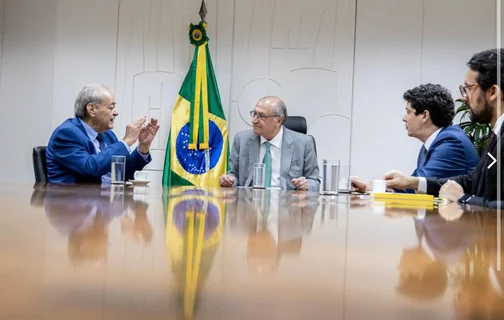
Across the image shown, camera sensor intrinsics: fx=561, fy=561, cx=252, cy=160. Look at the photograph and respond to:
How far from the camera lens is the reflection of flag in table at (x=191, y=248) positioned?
13.1 inches

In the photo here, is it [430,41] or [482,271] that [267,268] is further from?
[430,41]

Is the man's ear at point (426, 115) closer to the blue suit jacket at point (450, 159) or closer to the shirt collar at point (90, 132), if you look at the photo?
the blue suit jacket at point (450, 159)

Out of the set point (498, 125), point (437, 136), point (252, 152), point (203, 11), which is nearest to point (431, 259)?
point (498, 125)

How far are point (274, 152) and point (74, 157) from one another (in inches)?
52.8

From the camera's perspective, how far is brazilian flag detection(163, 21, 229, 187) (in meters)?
4.73

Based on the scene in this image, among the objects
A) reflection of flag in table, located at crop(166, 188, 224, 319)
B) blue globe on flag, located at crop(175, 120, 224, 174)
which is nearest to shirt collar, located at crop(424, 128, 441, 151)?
blue globe on flag, located at crop(175, 120, 224, 174)

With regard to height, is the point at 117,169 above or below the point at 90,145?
below

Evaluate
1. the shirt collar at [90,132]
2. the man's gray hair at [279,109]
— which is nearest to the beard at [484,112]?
the man's gray hair at [279,109]

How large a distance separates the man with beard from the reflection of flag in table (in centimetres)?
143

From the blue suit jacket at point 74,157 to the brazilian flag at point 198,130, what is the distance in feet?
5.65

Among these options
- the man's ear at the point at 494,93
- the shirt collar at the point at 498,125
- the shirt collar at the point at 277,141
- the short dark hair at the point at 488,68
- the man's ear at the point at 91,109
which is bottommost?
the shirt collar at the point at 277,141

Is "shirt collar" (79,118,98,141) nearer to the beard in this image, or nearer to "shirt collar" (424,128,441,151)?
"shirt collar" (424,128,441,151)

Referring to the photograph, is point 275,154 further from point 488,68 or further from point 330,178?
point 488,68

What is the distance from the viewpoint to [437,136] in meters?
2.99
